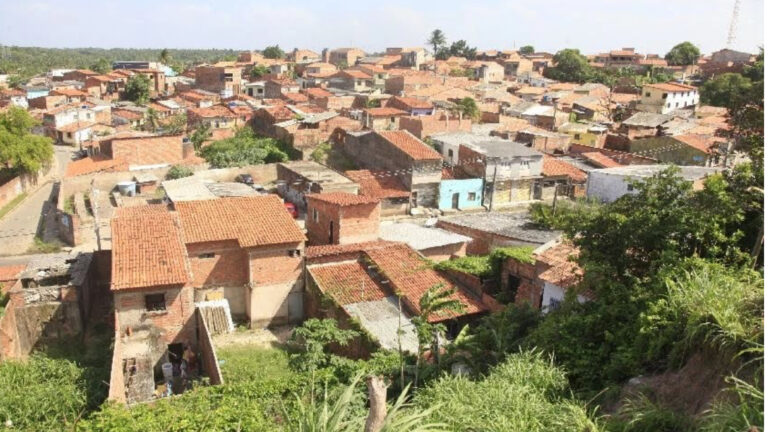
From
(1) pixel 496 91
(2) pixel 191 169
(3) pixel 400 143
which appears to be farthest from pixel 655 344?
(1) pixel 496 91

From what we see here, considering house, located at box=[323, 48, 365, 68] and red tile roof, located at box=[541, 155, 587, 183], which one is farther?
house, located at box=[323, 48, 365, 68]

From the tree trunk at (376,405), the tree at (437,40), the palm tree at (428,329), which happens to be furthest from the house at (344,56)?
the tree trunk at (376,405)

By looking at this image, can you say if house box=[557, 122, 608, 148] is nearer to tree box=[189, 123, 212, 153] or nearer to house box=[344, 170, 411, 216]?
house box=[344, 170, 411, 216]

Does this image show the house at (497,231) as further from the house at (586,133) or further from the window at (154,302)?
the house at (586,133)

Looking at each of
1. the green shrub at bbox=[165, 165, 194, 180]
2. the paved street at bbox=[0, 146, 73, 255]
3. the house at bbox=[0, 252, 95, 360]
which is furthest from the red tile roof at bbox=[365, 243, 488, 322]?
the green shrub at bbox=[165, 165, 194, 180]

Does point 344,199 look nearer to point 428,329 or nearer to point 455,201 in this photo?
point 428,329

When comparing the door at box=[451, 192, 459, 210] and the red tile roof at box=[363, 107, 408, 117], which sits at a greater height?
the red tile roof at box=[363, 107, 408, 117]

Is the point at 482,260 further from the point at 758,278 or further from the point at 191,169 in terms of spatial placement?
the point at 191,169
